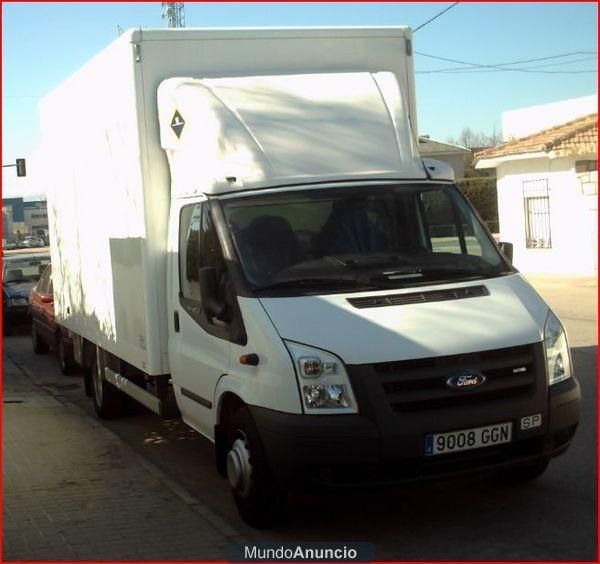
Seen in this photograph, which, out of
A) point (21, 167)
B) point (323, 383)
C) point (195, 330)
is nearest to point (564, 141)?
point (195, 330)

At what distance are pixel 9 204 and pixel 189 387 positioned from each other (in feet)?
385

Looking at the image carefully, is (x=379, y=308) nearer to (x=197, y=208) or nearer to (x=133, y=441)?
(x=197, y=208)

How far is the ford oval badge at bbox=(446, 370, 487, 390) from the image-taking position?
17.2 ft

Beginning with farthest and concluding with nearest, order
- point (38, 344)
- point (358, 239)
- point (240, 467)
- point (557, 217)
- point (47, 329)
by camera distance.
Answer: point (557, 217), point (38, 344), point (47, 329), point (358, 239), point (240, 467)

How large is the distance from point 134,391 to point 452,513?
3418mm

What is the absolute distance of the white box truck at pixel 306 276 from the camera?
5.20m

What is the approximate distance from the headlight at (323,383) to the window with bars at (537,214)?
19.4 meters

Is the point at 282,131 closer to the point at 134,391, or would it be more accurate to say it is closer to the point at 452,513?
the point at 452,513

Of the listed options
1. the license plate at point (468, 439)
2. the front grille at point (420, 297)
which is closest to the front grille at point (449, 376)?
the license plate at point (468, 439)

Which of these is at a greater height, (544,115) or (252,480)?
(544,115)

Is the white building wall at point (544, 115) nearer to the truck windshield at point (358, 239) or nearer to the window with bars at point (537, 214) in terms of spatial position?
the window with bars at point (537, 214)

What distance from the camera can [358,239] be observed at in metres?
6.19

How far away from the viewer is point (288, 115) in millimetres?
6668

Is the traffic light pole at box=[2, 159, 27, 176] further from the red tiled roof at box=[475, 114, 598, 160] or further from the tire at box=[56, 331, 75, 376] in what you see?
the tire at box=[56, 331, 75, 376]
